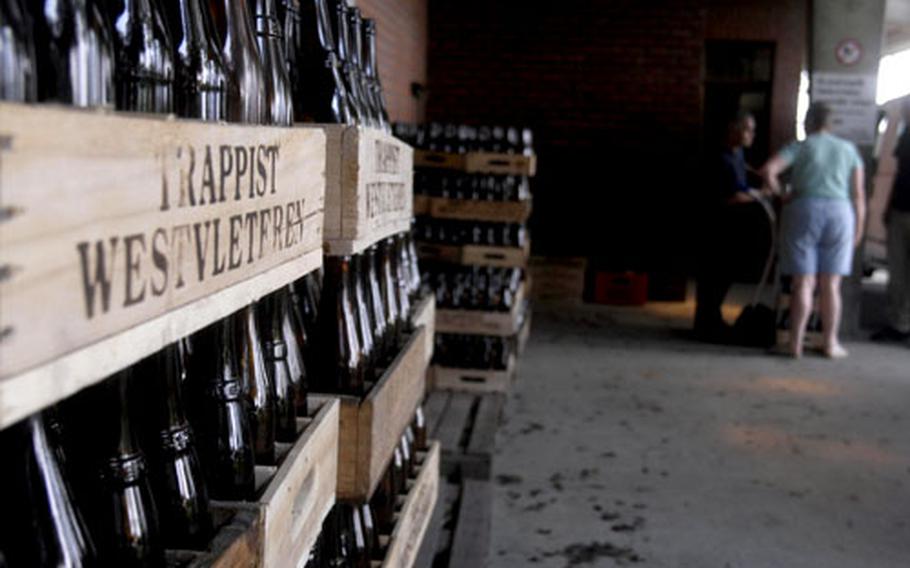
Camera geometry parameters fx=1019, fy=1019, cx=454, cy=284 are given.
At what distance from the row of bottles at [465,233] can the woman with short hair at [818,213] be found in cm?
208

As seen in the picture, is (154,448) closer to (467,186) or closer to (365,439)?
(365,439)

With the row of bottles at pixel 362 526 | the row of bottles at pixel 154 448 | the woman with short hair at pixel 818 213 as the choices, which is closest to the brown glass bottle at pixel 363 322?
the row of bottles at pixel 362 526

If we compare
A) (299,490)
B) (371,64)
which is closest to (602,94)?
(371,64)

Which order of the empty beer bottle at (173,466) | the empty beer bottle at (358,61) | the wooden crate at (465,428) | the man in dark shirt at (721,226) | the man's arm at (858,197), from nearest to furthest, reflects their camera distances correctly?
the empty beer bottle at (173,466)
the empty beer bottle at (358,61)
the wooden crate at (465,428)
the man's arm at (858,197)
the man in dark shirt at (721,226)

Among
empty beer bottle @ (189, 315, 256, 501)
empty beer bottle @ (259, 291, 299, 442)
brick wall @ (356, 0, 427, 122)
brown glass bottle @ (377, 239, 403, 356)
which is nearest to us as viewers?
empty beer bottle @ (189, 315, 256, 501)

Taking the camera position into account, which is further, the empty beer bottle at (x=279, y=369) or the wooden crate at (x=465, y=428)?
the wooden crate at (x=465, y=428)

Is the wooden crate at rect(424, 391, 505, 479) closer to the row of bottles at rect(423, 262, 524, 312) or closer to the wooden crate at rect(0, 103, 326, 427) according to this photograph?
the row of bottles at rect(423, 262, 524, 312)

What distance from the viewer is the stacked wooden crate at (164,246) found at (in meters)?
0.75

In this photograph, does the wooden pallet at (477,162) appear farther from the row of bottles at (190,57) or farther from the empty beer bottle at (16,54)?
the empty beer bottle at (16,54)

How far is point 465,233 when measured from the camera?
18.9 feet

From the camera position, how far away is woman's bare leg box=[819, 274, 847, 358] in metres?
6.80

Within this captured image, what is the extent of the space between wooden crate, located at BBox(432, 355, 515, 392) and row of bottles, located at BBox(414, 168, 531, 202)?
3.12 feet

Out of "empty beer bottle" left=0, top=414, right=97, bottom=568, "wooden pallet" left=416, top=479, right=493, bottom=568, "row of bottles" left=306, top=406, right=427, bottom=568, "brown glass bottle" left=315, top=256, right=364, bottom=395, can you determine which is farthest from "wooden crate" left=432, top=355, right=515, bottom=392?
"empty beer bottle" left=0, top=414, right=97, bottom=568

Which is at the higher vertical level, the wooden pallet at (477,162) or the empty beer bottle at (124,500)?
the wooden pallet at (477,162)
